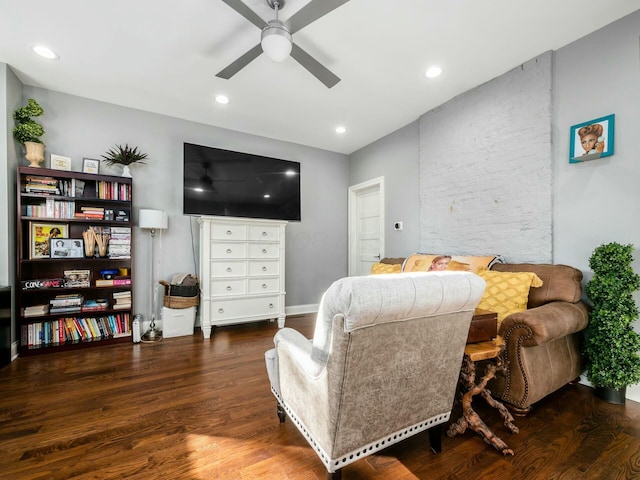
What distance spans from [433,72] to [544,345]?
2.43 meters

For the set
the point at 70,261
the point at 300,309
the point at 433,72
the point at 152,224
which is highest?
the point at 433,72

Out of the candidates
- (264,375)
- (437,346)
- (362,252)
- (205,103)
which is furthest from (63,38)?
(362,252)

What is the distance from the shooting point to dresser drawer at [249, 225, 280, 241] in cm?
347

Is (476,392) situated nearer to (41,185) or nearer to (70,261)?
(70,261)

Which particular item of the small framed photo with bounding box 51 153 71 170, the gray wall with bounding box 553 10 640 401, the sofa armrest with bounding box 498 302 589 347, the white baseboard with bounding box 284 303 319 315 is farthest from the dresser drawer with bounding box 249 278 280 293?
the gray wall with bounding box 553 10 640 401

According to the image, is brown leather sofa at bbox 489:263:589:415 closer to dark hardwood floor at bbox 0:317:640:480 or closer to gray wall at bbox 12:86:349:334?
dark hardwood floor at bbox 0:317:640:480

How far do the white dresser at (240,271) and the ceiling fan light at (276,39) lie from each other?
6.30 feet

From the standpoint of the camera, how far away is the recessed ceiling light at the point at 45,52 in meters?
2.30

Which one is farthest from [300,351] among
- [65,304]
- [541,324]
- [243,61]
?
[65,304]

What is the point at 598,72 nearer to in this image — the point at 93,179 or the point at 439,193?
the point at 439,193

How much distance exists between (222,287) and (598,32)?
406 centimetres

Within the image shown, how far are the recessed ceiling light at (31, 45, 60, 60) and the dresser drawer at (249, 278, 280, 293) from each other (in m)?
2.75

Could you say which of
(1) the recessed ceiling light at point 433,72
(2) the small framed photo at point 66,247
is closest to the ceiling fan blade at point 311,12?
(1) the recessed ceiling light at point 433,72

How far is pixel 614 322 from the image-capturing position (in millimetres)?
1775
